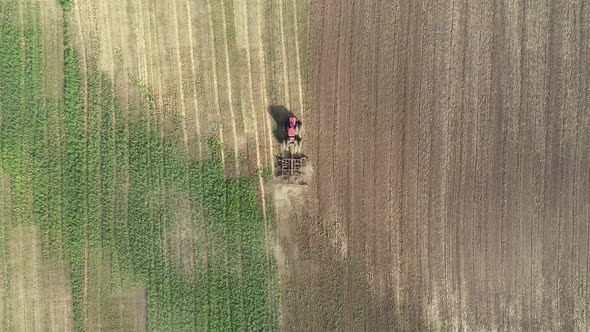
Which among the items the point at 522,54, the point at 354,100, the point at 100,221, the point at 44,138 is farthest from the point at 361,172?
the point at 44,138

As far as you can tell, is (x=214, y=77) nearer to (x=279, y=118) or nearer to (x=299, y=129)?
(x=279, y=118)

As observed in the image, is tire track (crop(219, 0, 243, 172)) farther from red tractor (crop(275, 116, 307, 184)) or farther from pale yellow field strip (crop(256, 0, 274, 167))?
red tractor (crop(275, 116, 307, 184))

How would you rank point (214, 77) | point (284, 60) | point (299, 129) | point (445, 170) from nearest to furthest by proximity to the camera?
point (299, 129) → point (214, 77) → point (284, 60) → point (445, 170)

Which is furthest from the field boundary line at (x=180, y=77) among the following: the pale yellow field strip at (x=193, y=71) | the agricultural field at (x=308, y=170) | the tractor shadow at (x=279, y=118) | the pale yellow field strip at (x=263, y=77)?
the tractor shadow at (x=279, y=118)

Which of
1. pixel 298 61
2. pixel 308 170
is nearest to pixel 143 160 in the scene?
pixel 308 170

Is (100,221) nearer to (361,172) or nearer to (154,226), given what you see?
(154,226)

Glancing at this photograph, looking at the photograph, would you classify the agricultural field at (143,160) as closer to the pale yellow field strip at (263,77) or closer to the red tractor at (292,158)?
the pale yellow field strip at (263,77)
